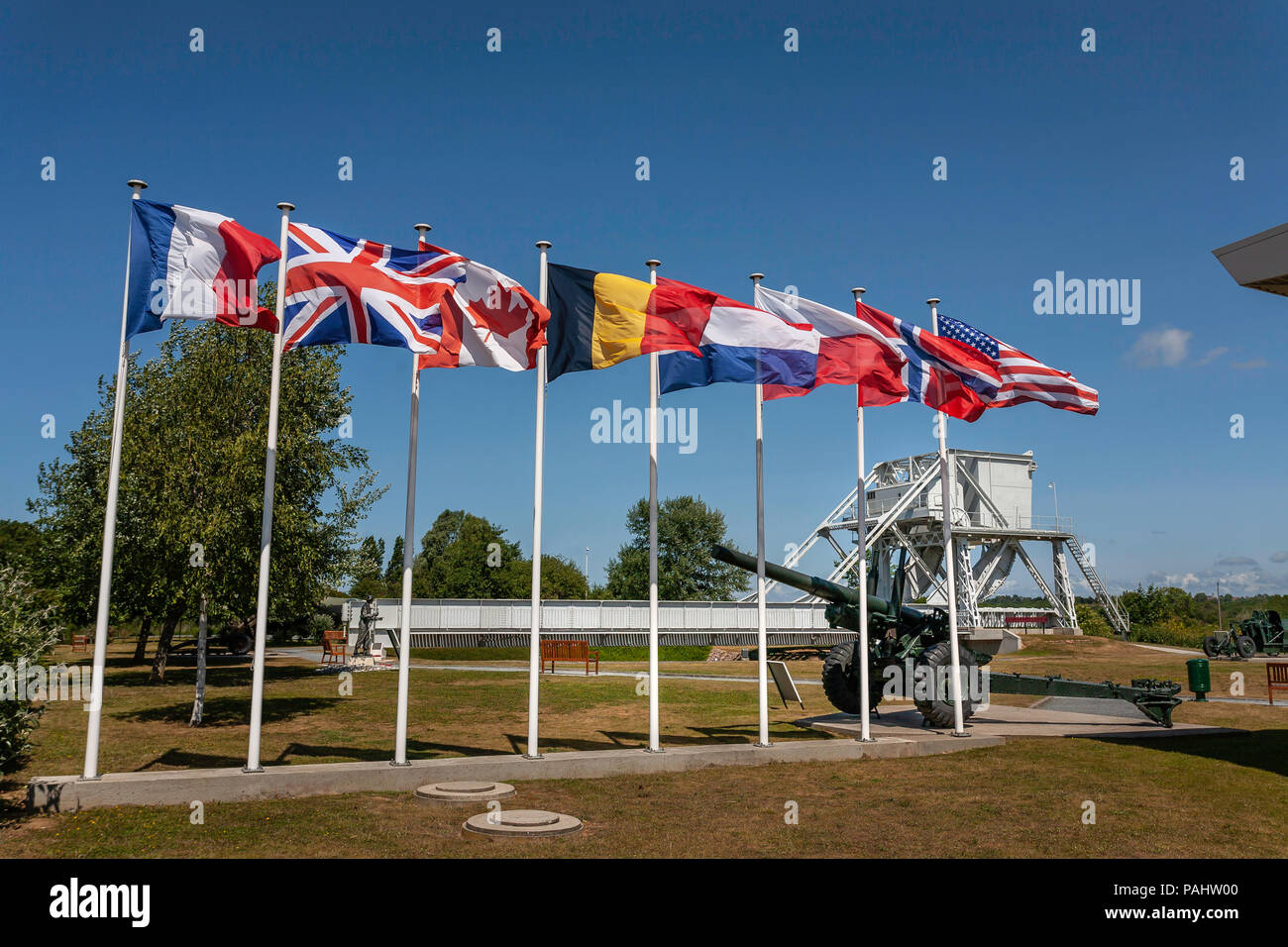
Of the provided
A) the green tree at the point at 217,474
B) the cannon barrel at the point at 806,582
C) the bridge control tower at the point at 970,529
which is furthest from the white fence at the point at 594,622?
the cannon barrel at the point at 806,582

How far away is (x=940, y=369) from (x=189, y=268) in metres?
12.3

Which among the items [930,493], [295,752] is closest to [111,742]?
[295,752]

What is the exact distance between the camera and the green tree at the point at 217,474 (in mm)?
19016

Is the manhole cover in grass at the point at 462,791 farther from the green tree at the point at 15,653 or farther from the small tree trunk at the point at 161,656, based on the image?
the small tree trunk at the point at 161,656

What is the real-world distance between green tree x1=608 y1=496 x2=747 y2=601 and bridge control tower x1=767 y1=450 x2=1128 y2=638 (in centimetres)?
1116

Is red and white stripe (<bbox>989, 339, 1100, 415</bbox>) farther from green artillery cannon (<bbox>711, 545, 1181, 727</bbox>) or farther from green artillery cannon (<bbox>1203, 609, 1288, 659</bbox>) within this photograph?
green artillery cannon (<bbox>1203, 609, 1288, 659</bbox>)

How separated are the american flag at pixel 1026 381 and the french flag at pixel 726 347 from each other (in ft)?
12.3

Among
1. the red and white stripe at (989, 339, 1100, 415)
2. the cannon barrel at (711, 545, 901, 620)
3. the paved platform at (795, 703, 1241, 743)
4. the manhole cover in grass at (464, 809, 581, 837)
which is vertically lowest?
the paved platform at (795, 703, 1241, 743)

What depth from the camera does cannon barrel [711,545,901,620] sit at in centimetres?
1742

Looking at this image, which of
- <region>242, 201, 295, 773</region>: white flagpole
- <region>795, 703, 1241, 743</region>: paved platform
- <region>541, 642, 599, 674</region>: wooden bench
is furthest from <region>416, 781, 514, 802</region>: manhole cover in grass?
<region>541, 642, 599, 674</region>: wooden bench

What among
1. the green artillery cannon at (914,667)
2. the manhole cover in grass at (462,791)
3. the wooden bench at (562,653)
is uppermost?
the green artillery cannon at (914,667)
